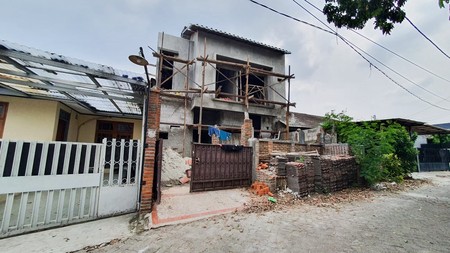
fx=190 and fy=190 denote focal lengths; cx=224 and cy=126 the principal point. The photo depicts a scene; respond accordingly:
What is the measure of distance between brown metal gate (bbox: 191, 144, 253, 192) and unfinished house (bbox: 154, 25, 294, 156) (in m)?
3.39

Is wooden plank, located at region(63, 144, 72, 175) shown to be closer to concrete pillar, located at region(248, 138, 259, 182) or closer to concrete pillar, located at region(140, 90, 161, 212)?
concrete pillar, located at region(140, 90, 161, 212)

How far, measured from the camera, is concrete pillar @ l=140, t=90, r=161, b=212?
4.65m

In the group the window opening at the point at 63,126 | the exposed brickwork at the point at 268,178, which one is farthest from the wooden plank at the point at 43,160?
the exposed brickwork at the point at 268,178

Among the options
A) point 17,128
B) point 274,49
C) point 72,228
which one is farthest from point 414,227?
point 274,49

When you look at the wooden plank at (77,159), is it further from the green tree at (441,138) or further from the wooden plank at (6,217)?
the green tree at (441,138)

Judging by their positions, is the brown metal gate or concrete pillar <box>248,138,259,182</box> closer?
the brown metal gate

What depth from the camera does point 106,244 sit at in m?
3.32

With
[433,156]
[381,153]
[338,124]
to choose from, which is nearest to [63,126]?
[381,153]

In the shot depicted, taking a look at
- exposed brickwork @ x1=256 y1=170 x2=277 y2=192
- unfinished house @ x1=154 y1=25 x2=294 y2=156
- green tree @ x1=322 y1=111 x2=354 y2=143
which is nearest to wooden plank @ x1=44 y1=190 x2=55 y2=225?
exposed brickwork @ x1=256 y1=170 x2=277 y2=192

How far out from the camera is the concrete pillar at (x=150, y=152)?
15.3ft

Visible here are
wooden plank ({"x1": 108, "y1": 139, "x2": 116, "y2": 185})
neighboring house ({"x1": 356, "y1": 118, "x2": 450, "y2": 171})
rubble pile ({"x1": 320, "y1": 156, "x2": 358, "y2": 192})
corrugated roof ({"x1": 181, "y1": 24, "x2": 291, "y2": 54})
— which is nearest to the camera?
wooden plank ({"x1": 108, "y1": 139, "x2": 116, "y2": 185})

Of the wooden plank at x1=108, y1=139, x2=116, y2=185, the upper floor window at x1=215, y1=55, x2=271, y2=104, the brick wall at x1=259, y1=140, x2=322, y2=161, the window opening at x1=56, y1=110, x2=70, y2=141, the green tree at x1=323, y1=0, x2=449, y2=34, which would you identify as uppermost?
the upper floor window at x1=215, y1=55, x2=271, y2=104

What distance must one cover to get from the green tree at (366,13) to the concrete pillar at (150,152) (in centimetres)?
459

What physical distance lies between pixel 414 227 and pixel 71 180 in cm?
736
